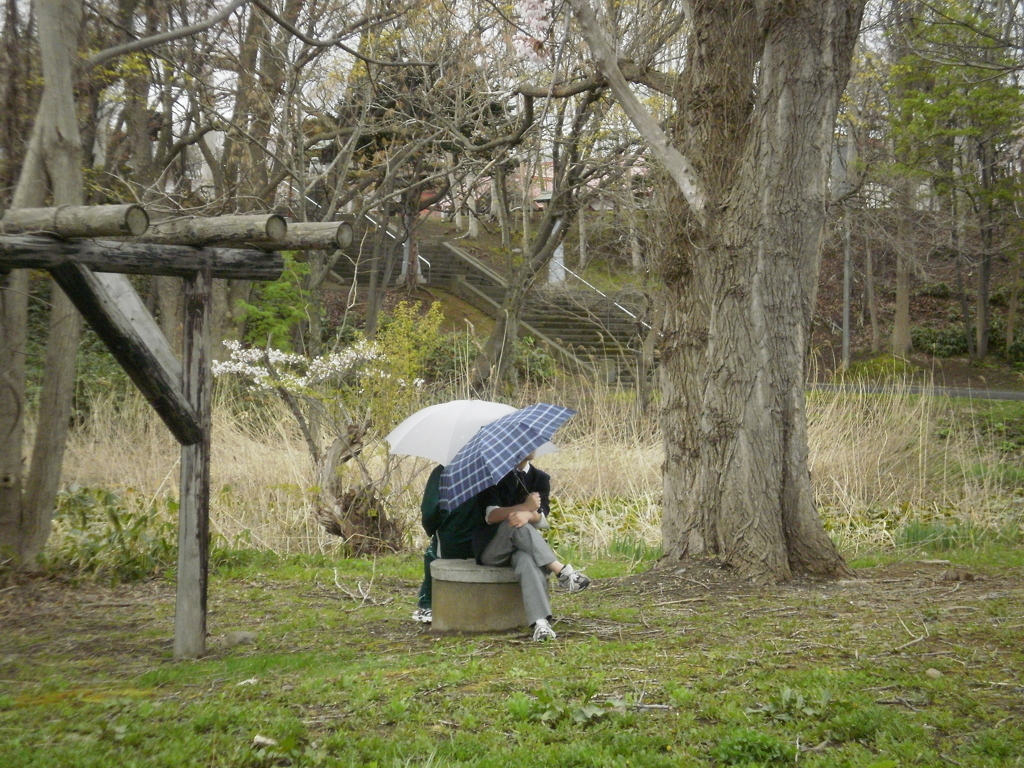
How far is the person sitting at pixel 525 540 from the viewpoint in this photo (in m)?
6.04

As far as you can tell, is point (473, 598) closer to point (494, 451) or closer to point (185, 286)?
point (494, 451)

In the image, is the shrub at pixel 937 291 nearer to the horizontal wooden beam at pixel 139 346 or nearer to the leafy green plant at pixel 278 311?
the leafy green plant at pixel 278 311

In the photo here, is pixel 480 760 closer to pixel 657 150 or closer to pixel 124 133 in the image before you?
pixel 657 150

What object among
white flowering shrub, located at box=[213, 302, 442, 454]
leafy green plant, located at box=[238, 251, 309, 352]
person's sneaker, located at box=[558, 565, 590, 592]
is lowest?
person's sneaker, located at box=[558, 565, 590, 592]

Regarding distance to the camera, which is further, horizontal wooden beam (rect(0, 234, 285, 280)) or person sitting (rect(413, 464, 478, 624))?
person sitting (rect(413, 464, 478, 624))

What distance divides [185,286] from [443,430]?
1733 mm

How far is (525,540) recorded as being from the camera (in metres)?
6.10

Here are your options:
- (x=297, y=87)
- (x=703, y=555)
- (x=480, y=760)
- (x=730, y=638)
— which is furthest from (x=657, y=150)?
(x=297, y=87)

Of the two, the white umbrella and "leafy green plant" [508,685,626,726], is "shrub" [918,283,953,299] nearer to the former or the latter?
the white umbrella

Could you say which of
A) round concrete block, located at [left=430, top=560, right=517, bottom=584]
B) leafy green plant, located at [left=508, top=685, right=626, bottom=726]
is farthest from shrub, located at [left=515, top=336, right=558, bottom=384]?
leafy green plant, located at [left=508, top=685, right=626, bottom=726]

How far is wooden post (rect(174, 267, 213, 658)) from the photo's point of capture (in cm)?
581

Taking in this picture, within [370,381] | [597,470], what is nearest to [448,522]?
[370,381]

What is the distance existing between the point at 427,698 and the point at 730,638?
2037mm

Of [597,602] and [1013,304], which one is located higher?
[1013,304]
